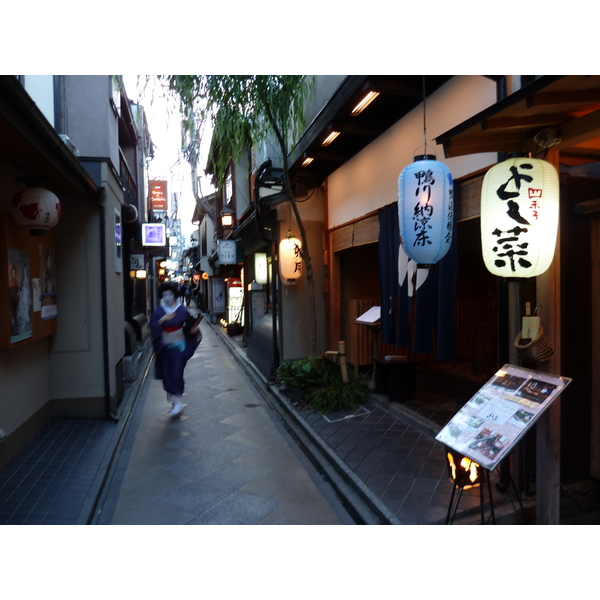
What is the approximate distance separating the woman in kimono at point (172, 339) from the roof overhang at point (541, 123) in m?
5.96

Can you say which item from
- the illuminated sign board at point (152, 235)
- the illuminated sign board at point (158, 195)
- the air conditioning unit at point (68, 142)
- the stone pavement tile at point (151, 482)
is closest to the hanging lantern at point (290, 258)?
the air conditioning unit at point (68, 142)

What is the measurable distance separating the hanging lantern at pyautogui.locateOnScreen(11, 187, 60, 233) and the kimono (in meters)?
3.23

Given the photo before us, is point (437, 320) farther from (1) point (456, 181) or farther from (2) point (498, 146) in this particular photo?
(2) point (498, 146)

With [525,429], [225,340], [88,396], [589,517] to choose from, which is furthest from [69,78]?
[225,340]

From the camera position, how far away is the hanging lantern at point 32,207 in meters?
5.83

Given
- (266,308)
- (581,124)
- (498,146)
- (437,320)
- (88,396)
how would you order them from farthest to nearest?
(266,308), (88,396), (437,320), (498,146), (581,124)

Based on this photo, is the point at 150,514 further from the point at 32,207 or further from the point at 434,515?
the point at 32,207

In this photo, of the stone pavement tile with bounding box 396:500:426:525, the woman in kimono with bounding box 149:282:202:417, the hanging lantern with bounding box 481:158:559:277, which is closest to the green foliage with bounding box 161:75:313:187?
the woman in kimono with bounding box 149:282:202:417

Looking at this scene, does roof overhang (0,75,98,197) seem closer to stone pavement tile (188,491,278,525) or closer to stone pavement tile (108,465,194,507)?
stone pavement tile (108,465,194,507)

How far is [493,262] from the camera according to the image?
14.0 ft

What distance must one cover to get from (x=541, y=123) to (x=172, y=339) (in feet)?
23.3

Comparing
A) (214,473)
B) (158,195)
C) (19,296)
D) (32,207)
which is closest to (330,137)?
(32,207)

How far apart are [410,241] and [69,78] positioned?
7894 millimetres

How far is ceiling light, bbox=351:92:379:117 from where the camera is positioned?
6.84m
